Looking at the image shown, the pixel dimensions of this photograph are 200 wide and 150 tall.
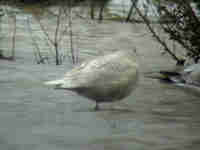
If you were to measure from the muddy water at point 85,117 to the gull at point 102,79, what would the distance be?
0.22 meters

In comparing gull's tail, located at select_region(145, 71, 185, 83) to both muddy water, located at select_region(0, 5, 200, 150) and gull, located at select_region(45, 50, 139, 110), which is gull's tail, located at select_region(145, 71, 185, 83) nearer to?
muddy water, located at select_region(0, 5, 200, 150)

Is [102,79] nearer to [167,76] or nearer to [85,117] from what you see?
[85,117]

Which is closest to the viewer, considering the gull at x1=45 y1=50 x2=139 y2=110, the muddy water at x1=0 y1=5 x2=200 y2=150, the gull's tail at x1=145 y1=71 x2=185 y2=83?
the muddy water at x1=0 y1=5 x2=200 y2=150

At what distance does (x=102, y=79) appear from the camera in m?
4.95

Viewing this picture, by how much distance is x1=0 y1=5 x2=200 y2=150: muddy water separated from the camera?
4.03m

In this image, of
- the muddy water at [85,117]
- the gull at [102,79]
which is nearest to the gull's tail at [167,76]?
the muddy water at [85,117]

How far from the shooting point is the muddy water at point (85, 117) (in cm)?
403

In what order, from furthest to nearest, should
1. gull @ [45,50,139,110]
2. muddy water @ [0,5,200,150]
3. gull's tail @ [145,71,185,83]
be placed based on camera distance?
gull's tail @ [145,71,185,83]
gull @ [45,50,139,110]
muddy water @ [0,5,200,150]

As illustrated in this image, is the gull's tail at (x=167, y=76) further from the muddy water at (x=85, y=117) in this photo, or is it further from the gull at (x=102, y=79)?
the gull at (x=102, y=79)

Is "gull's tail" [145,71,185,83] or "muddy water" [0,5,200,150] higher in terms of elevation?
"muddy water" [0,5,200,150]

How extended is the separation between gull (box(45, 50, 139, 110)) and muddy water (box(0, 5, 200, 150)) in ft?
0.71

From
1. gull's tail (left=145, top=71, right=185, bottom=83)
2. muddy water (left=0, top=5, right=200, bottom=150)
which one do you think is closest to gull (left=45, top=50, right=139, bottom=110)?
muddy water (left=0, top=5, right=200, bottom=150)

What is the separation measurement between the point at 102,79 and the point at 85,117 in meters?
0.39

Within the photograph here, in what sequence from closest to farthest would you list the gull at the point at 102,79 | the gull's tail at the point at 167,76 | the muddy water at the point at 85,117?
the muddy water at the point at 85,117, the gull at the point at 102,79, the gull's tail at the point at 167,76
